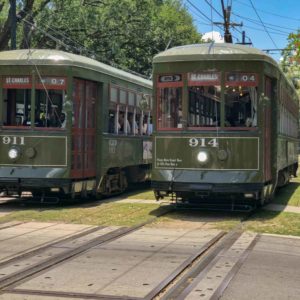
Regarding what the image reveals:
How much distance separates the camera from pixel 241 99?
1195 centimetres

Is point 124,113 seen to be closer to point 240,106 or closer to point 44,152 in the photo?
point 44,152

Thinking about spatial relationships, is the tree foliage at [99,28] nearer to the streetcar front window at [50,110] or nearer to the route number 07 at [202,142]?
the streetcar front window at [50,110]

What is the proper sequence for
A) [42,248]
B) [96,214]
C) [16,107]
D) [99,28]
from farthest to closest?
[99,28] < [16,107] < [96,214] < [42,248]

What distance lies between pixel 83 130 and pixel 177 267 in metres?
7.40

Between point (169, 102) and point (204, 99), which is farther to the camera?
point (169, 102)

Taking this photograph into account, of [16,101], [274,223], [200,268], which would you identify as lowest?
[200,268]

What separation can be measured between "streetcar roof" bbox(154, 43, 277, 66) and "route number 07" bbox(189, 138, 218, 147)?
1.71 metres

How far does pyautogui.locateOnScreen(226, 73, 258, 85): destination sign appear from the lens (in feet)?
39.0

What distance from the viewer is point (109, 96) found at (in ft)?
50.4

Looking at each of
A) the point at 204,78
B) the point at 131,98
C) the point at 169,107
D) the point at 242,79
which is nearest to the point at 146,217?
the point at 169,107

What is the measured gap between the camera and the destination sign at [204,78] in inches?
471

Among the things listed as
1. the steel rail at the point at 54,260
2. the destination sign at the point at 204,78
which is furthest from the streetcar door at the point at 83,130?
the steel rail at the point at 54,260

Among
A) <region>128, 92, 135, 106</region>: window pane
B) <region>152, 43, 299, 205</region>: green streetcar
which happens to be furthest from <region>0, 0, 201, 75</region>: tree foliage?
<region>152, 43, 299, 205</region>: green streetcar

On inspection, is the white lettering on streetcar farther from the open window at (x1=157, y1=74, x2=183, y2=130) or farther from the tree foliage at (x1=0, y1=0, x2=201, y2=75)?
the tree foliage at (x1=0, y1=0, x2=201, y2=75)
